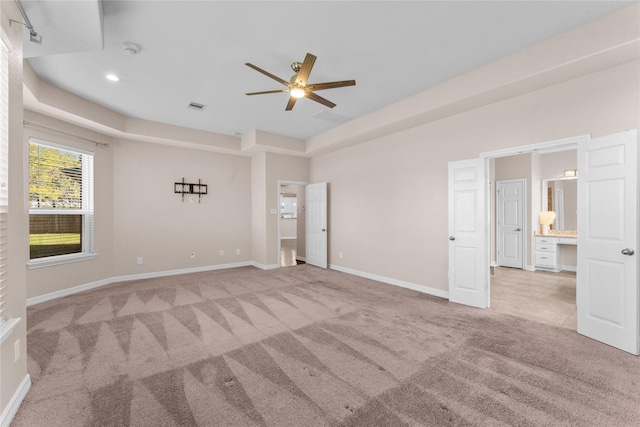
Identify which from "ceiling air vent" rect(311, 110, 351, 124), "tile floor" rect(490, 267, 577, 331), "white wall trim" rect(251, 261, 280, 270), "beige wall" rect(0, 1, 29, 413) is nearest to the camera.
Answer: "beige wall" rect(0, 1, 29, 413)

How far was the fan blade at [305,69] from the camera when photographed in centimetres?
255

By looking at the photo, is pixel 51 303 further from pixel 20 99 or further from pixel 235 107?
pixel 235 107

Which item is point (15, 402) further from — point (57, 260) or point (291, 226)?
point (291, 226)

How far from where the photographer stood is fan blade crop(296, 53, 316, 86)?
100 inches

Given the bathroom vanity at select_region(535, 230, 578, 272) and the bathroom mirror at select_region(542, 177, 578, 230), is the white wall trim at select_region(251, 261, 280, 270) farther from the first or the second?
the bathroom mirror at select_region(542, 177, 578, 230)

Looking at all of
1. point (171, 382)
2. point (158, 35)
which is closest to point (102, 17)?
point (158, 35)

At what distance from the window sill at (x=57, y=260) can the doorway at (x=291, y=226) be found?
145 inches

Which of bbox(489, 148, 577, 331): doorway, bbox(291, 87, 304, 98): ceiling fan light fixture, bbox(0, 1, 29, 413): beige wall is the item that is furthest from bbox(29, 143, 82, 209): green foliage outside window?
bbox(489, 148, 577, 331): doorway

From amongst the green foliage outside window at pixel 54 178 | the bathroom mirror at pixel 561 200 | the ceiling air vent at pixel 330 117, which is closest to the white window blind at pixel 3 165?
the green foliage outside window at pixel 54 178

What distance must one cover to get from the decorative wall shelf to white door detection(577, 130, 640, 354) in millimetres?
6497

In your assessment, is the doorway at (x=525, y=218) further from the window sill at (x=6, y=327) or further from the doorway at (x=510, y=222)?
the window sill at (x=6, y=327)

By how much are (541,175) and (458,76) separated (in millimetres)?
4705

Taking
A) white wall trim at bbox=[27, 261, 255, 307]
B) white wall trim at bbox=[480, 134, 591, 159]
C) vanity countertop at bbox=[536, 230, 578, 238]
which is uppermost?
white wall trim at bbox=[480, 134, 591, 159]

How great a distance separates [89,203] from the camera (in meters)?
4.87
